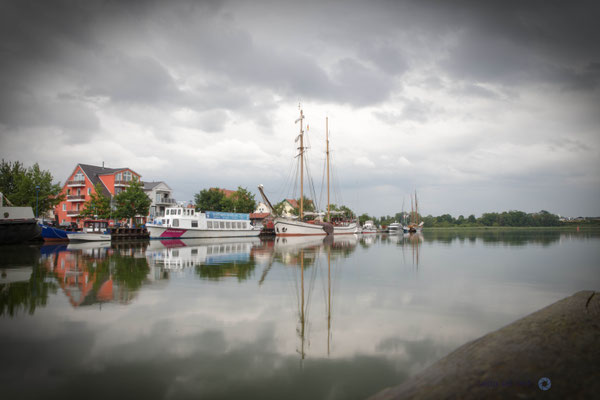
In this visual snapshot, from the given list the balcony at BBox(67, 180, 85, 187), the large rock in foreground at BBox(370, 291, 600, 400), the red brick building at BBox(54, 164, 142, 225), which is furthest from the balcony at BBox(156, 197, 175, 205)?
the large rock in foreground at BBox(370, 291, 600, 400)

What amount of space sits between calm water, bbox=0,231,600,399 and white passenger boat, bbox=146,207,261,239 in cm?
3511

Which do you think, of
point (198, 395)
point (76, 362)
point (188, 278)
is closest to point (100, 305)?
point (76, 362)

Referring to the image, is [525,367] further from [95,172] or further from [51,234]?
[95,172]

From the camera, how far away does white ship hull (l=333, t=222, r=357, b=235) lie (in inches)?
2906

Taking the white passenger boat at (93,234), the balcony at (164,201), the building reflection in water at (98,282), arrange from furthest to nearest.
→ the balcony at (164,201)
the white passenger boat at (93,234)
the building reflection in water at (98,282)

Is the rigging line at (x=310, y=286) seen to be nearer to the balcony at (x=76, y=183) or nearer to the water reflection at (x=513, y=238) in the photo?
the water reflection at (x=513, y=238)

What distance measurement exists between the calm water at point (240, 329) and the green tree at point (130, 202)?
45.6m

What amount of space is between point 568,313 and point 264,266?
1428cm

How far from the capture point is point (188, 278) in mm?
13695

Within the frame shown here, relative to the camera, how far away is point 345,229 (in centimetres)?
7706

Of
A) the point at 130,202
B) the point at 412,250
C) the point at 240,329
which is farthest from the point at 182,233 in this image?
the point at 240,329

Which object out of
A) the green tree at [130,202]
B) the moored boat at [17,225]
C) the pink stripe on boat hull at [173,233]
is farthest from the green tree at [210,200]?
the moored boat at [17,225]

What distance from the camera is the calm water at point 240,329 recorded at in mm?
4730

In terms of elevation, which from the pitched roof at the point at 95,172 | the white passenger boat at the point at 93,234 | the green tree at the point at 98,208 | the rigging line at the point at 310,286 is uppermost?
the pitched roof at the point at 95,172
